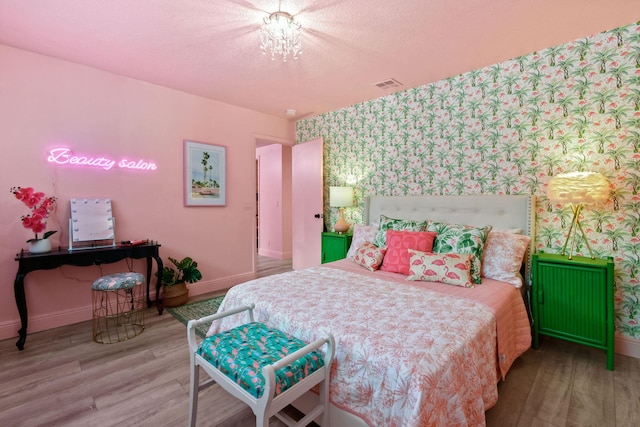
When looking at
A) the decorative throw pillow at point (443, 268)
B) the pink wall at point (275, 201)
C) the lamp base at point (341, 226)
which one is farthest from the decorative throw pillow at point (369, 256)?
the pink wall at point (275, 201)

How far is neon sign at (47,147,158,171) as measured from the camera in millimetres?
2775

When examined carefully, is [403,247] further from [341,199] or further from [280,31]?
[280,31]

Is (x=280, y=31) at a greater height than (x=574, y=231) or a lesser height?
greater

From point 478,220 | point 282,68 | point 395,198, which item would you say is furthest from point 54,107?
point 478,220

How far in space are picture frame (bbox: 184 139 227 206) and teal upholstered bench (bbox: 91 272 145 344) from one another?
1.21 m

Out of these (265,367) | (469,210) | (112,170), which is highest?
(112,170)

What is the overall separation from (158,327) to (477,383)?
273cm

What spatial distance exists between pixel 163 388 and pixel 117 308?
63.5 inches

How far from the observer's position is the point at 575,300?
219 centimetres

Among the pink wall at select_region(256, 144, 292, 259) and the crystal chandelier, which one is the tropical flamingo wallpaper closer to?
the crystal chandelier

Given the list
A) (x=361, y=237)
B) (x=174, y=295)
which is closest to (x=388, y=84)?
(x=361, y=237)

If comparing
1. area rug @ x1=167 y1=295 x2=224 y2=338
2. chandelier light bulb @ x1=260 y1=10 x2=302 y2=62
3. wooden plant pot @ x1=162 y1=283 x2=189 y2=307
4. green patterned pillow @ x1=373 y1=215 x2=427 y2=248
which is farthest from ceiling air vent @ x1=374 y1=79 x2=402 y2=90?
wooden plant pot @ x1=162 y1=283 x2=189 y2=307

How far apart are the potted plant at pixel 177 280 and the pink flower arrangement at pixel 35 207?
1.07 meters

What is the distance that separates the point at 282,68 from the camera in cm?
287
